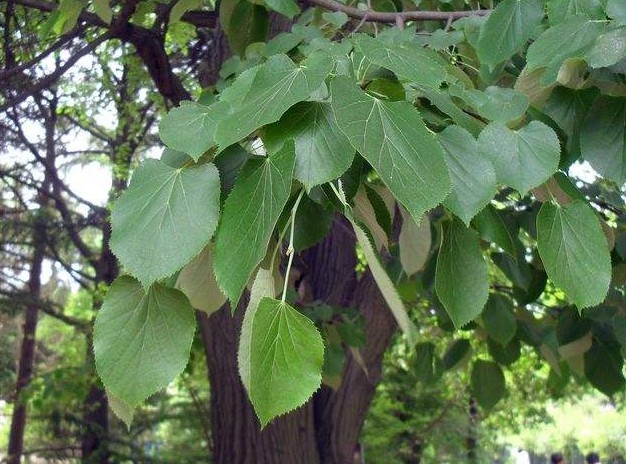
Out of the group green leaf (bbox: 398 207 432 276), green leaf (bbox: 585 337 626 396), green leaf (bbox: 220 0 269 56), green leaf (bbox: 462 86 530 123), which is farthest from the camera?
green leaf (bbox: 585 337 626 396)

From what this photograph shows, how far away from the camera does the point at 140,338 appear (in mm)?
1019

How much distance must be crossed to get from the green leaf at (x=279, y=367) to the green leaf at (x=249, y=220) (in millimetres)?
58

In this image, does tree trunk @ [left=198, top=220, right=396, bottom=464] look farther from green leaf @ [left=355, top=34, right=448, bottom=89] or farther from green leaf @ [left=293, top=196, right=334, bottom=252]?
green leaf @ [left=355, top=34, right=448, bottom=89]

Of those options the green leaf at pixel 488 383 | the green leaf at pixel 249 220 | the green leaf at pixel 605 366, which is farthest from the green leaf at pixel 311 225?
the green leaf at pixel 488 383

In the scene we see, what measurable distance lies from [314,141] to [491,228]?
40cm

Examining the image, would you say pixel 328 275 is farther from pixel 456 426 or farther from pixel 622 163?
pixel 456 426

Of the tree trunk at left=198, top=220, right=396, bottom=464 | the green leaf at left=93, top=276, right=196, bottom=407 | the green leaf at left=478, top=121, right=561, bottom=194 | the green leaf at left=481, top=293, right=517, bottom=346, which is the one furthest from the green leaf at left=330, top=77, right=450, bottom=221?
the tree trunk at left=198, top=220, right=396, bottom=464

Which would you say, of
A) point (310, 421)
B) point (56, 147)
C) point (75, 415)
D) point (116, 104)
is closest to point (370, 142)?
point (310, 421)

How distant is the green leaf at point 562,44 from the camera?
1.33 m

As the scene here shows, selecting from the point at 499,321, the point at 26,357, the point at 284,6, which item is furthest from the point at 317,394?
the point at 26,357

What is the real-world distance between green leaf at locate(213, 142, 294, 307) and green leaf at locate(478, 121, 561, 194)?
12.7 inches

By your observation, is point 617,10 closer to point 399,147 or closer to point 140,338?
point 399,147

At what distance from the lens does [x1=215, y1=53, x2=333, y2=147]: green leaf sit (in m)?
0.98

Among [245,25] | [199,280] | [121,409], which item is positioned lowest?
[121,409]
